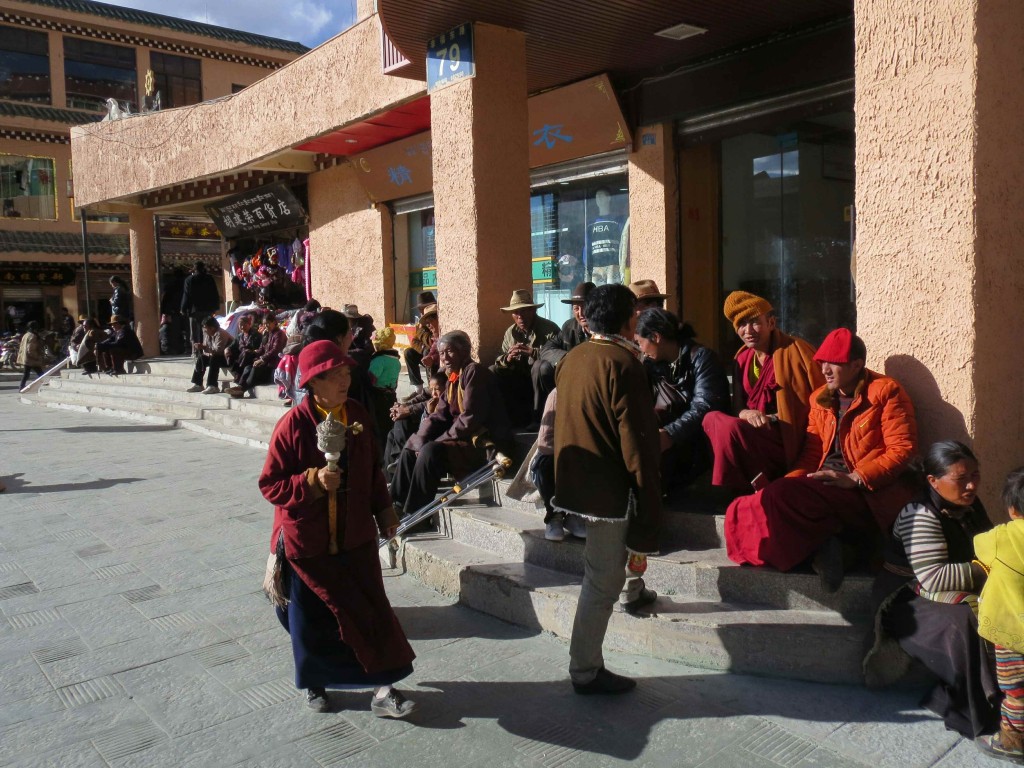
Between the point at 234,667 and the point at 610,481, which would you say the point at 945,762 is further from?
the point at 234,667

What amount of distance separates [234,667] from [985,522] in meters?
3.40

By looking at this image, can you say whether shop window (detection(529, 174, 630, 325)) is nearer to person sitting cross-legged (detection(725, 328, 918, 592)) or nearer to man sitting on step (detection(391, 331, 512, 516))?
man sitting on step (detection(391, 331, 512, 516))

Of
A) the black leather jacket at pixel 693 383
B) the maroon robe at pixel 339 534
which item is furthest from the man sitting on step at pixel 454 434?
the maroon robe at pixel 339 534

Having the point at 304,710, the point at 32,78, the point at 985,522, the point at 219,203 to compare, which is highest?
the point at 32,78

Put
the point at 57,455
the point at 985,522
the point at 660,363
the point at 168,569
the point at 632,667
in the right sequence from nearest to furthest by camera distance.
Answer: the point at 985,522 < the point at 632,667 < the point at 660,363 < the point at 168,569 < the point at 57,455

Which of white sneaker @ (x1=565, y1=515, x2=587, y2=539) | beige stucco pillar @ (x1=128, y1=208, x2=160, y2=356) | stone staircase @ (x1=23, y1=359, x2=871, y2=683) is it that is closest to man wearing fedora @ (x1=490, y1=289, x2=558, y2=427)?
stone staircase @ (x1=23, y1=359, x2=871, y2=683)

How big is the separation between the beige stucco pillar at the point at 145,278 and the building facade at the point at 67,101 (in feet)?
27.6

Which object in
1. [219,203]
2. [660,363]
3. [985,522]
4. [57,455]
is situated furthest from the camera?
[219,203]

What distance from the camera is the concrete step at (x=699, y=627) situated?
355 cm

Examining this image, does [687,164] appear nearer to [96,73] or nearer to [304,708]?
[304,708]

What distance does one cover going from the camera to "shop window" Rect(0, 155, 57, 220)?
26.0 m

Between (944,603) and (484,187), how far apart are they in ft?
Result: 15.9

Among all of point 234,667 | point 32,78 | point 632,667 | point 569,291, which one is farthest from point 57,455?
point 32,78

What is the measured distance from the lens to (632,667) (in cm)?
381
